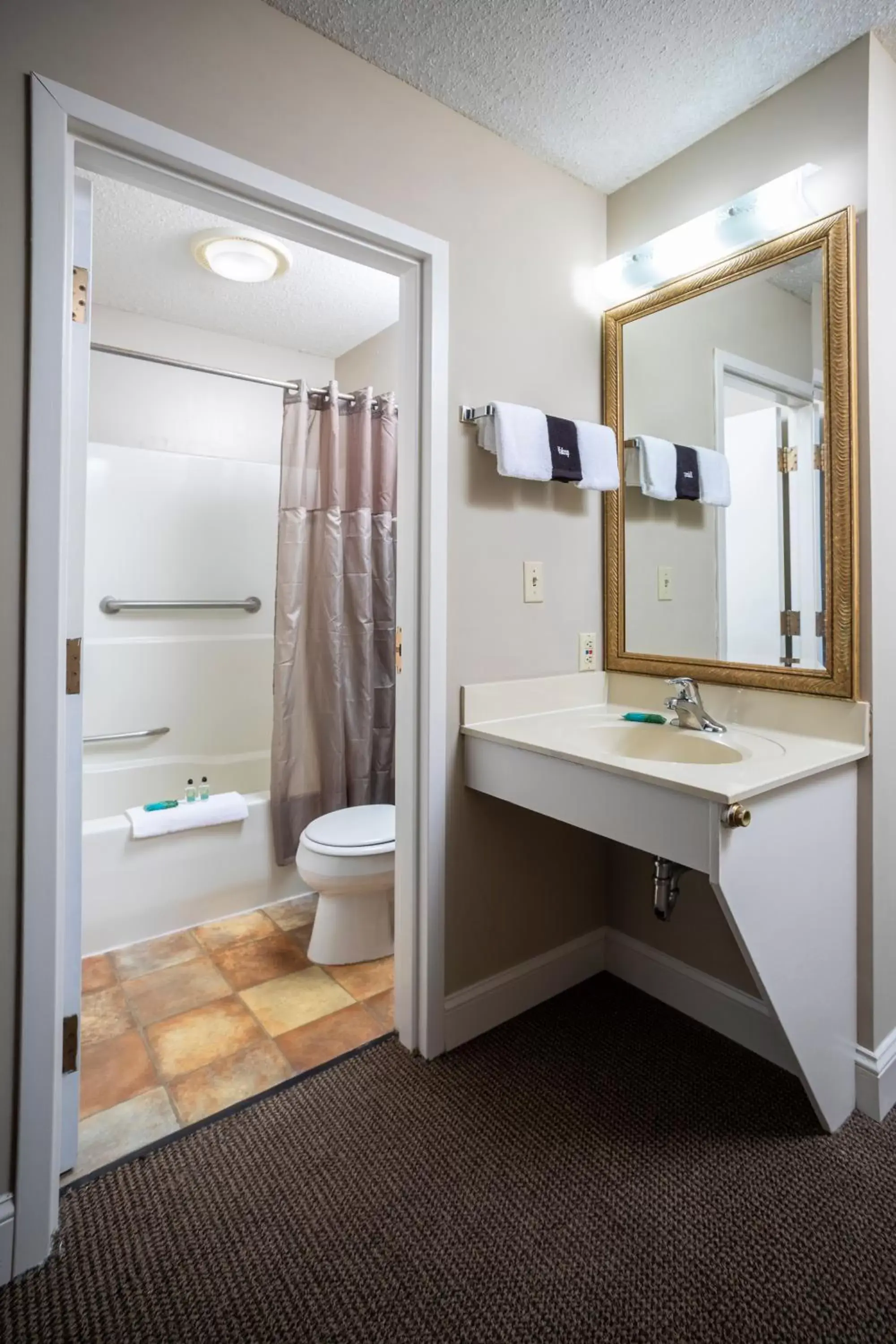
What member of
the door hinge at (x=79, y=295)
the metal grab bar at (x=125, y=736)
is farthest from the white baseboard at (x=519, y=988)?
the metal grab bar at (x=125, y=736)

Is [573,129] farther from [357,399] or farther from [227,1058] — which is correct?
[227,1058]

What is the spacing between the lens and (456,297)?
1729mm

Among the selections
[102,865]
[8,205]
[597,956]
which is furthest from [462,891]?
[8,205]

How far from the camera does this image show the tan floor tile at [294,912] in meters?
2.54

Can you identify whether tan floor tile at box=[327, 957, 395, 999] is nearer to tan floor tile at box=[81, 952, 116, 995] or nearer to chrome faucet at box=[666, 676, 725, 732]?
tan floor tile at box=[81, 952, 116, 995]

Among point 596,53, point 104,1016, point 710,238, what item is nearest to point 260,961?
point 104,1016

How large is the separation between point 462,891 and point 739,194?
6.24 feet

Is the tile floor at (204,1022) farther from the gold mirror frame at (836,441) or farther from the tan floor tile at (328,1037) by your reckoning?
the gold mirror frame at (836,441)

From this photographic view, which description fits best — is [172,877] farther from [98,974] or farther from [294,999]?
[294,999]

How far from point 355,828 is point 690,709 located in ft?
3.85

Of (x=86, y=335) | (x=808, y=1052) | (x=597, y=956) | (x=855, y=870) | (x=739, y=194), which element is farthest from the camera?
(x=597, y=956)

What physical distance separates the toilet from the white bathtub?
399mm

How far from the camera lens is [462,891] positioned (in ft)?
5.96

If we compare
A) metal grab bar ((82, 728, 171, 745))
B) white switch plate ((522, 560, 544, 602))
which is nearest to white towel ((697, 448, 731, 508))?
white switch plate ((522, 560, 544, 602))
